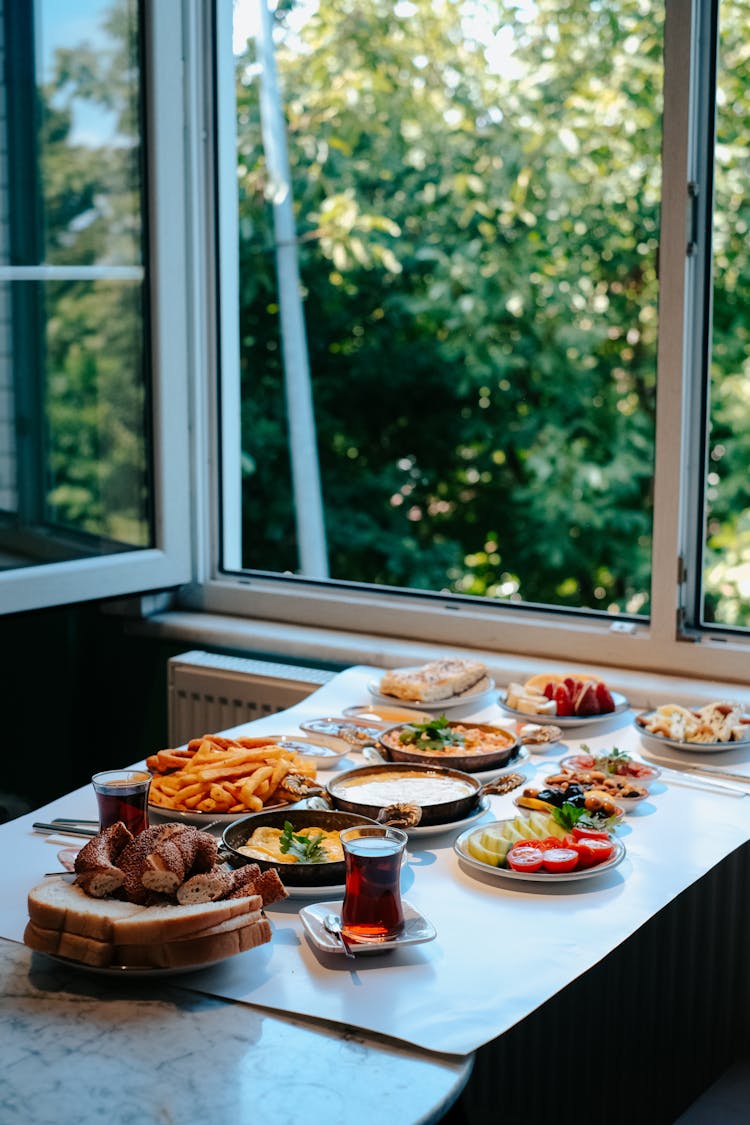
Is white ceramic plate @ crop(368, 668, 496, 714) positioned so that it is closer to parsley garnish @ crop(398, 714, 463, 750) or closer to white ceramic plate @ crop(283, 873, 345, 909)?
parsley garnish @ crop(398, 714, 463, 750)

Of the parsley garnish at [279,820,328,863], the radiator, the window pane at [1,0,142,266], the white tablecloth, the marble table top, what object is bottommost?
the radiator

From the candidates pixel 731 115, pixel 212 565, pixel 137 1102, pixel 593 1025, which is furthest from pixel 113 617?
pixel 731 115

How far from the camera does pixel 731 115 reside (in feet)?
16.6

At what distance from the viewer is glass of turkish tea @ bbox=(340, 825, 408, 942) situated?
4.15ft

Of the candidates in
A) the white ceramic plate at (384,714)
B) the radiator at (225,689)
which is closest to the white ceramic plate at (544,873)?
the white ceramic plate at (384,714)

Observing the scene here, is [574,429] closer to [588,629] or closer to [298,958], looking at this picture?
[588,629]

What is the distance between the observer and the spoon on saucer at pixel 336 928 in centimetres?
124

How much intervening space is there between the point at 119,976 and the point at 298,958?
0.17 m

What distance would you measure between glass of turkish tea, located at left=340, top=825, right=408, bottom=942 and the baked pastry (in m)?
0.85

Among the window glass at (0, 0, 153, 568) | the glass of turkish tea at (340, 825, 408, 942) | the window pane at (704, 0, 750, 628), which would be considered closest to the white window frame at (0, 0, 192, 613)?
the window glass at (0, 0, 153, 568)

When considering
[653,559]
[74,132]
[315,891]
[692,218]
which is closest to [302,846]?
[315,891]

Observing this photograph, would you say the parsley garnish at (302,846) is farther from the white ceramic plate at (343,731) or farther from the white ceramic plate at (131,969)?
the white ceramic plate at (343,731)

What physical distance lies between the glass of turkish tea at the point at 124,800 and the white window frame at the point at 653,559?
4.03 feet

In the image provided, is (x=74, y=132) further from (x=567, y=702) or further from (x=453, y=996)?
(x=453, y=996)
